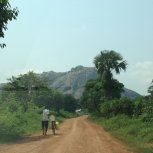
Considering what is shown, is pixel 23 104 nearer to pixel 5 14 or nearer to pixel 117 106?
pixel 117 106

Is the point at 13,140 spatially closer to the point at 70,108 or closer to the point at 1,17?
the point at 1,17

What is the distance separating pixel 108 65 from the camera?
2813 inches

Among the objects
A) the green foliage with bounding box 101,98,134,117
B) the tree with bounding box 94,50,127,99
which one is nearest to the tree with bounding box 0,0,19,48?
the green foliage with bounding box 101,98,134,117

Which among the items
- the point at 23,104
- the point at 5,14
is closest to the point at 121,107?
the point at 23,104

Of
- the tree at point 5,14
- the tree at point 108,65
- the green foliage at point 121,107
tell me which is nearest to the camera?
the tree at point 5,14

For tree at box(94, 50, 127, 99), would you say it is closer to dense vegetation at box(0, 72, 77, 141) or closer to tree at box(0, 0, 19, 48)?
dense vegetation at box(0, 72, 77, 141)

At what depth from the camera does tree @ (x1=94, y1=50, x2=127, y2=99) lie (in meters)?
70.7

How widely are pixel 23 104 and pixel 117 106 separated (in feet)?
40.4

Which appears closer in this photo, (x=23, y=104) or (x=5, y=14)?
(x=5, y=14)

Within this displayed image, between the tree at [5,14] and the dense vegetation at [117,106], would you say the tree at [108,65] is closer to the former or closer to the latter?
the dense vegetation at [117,106]

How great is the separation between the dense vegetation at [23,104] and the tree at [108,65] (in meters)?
10.7

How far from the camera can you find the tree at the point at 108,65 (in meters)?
70.7

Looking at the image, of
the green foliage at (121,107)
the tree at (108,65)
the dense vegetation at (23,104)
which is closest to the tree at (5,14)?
the dense vegetation at (23,104)

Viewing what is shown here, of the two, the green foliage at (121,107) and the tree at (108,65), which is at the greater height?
the tree at (108,65)
